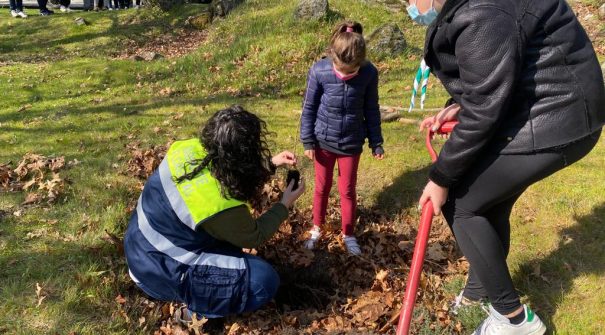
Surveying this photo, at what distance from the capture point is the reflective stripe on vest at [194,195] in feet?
8.79

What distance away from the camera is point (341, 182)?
3783 mm

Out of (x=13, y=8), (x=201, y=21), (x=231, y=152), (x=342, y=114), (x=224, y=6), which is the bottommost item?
(x=13, y=8)

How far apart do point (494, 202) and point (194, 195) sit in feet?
5.10

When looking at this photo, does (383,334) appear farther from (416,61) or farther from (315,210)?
(416,61)

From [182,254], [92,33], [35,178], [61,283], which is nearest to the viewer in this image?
[182,254]

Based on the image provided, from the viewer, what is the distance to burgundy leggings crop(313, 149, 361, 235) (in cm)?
373

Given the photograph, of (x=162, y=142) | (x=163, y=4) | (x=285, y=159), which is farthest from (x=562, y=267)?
(x=163, y=4)

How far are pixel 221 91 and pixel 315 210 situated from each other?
16.1 ft

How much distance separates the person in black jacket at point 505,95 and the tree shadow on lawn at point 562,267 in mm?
950

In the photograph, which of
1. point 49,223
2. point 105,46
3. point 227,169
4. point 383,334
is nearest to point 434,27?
point 227,169

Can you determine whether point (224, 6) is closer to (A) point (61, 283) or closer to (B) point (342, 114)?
(B) point (342, 114)

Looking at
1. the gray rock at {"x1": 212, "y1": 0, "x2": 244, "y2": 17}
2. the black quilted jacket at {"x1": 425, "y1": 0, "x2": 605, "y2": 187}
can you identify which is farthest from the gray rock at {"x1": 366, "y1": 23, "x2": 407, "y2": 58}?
the black quilted jacket at {"x1": 425, "y1": 0, "x2": 605, "y2": 187}

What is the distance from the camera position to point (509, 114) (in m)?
2.11

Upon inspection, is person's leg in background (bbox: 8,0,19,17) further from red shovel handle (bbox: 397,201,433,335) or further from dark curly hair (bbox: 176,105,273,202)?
red shovel handle (bbox: 397,201,433,335)
